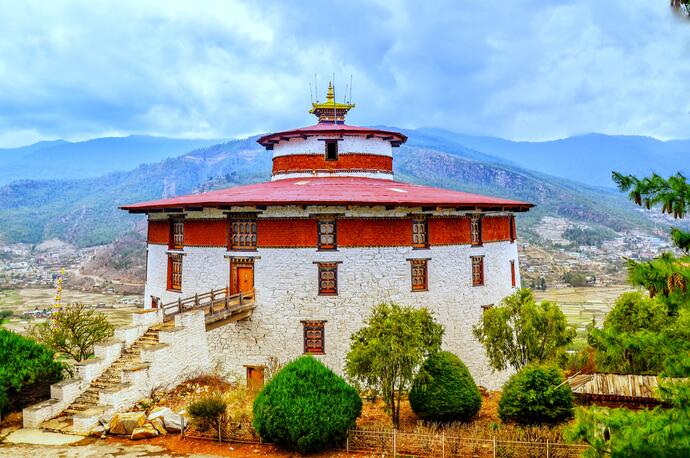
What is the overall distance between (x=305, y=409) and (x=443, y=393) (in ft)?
16.0

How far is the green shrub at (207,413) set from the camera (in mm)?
15531

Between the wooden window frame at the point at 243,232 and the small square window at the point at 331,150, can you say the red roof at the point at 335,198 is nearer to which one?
the wooden window frame at the point at 243,232

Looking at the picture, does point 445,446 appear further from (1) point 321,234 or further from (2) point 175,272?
(2) point 175,272

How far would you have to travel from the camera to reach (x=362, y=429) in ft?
50.3

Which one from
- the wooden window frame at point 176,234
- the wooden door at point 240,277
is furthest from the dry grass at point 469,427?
the wooden window frame at point 176,234

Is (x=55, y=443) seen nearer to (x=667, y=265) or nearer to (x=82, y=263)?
(x=667, y=265)

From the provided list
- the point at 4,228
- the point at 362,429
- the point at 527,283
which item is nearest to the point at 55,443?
the point at 362,429

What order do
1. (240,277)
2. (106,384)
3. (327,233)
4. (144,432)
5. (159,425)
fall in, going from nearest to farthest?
(144,432), (159,425), (106,384), (327,233), (240,277)

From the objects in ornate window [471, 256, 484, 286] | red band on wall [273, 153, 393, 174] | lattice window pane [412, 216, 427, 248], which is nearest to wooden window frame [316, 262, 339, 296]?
lattice window pane [412, 216, 427, 248]

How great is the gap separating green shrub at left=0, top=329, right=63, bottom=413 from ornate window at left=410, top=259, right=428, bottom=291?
13.2 metres

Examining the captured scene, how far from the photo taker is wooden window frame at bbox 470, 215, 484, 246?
81.4 ft

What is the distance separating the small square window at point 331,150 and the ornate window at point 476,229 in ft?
26.7

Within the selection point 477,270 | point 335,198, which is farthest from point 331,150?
point 477,270

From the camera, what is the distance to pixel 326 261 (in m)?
22.0
